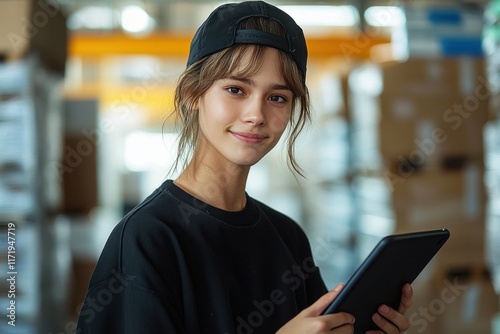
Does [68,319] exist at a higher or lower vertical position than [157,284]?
lower

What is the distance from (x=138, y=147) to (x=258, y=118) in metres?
16.8

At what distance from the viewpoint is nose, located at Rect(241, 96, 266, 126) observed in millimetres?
1153

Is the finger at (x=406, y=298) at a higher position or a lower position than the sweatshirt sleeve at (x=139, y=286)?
lower

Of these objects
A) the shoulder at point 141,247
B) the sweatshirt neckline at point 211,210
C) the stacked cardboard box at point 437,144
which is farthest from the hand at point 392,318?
the stacked cardboard box at point 437,144

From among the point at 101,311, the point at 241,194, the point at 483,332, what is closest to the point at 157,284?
the point at 101,311

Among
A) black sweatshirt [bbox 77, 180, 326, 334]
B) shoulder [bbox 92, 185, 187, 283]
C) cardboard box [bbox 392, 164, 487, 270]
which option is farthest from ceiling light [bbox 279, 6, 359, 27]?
shoulder [bbox 92, 185, 187, 283]

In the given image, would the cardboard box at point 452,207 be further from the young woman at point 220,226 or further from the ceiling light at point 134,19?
the ceiling light at point 134,19

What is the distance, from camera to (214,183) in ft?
4.04

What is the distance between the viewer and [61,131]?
4730 millimetres

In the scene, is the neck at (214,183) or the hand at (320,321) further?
the neck at (214,183)

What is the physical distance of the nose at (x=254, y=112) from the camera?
115cm

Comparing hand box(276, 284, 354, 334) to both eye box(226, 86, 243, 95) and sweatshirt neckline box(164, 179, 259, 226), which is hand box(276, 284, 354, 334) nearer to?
sweatshirt neckline box(164, 179, 259, 226)

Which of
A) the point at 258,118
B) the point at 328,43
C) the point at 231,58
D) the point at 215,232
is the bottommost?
the point at 215,232

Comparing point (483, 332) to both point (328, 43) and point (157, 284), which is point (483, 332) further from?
point (328, 43)
